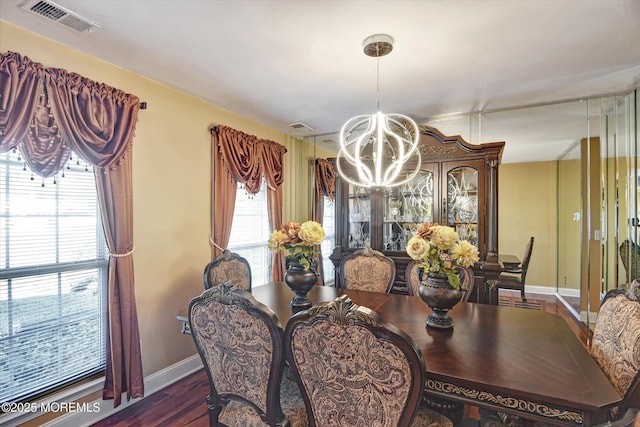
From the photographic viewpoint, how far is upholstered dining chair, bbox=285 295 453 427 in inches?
41.3

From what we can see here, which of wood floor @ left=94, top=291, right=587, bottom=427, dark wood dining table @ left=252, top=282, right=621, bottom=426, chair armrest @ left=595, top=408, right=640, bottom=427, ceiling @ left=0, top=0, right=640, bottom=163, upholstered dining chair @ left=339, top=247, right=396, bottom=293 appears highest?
ceiling @ left=0, top=0, right=640, bottom=163

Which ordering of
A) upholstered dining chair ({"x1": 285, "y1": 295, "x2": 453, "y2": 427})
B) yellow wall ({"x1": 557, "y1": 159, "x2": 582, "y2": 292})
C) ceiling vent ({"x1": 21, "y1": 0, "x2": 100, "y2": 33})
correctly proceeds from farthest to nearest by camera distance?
yellow wall ({"x1": 557, "y1": 159, "x2": 582, "y2": 292}) < ceiling vent ({"x1": 21, "y1": 0, "x2": 100, "y2": 33}) < upholstered dining chair ({"x1": 285, "y1": 295, "x2": 453, "y2": 427})

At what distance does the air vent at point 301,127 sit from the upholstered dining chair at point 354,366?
311 cm

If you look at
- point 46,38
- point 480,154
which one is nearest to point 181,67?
point 46,38

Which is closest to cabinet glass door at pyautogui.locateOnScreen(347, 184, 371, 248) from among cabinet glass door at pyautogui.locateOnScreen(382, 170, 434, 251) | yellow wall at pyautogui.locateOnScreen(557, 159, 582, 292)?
cabinet glass door at pyautogui.locateOnScreen(382, 170, 434, 251)

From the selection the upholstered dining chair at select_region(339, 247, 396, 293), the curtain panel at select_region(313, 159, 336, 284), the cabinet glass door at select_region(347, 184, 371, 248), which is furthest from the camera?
the curtain panel at select_region(313, 159, 336, 284)

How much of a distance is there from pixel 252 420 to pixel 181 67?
2.33 metres

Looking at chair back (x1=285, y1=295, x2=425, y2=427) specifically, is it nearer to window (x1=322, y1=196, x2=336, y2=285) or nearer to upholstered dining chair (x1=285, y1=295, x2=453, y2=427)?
upholstered dining chair (x1=285, y1=295, x2=453, y2=427)

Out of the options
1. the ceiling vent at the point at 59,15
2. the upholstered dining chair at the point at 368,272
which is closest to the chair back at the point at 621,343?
the upholstered dining chair at the point at 368,272

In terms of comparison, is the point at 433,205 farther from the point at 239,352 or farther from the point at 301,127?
the point at 239,352

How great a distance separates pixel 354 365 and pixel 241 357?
1.77 feet

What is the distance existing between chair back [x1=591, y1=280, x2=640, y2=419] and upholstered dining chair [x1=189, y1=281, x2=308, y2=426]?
4.23ft

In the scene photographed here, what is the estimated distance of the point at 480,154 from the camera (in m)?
3.27

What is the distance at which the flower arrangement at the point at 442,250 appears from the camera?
1718mm
